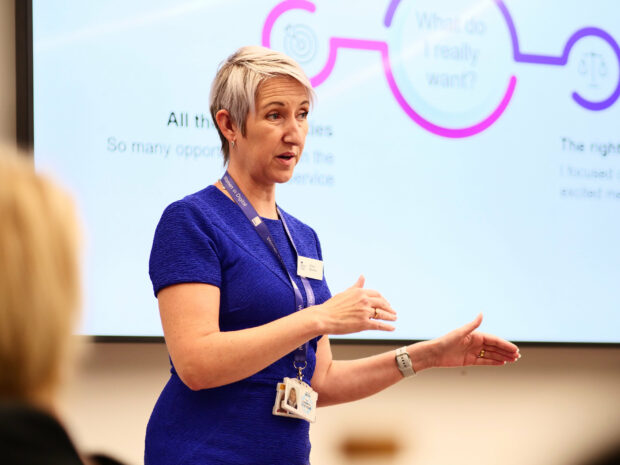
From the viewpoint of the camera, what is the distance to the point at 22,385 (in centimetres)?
67

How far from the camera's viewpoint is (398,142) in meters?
3.18

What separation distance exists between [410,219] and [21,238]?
2597 millimetres

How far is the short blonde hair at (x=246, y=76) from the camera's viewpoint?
186 centimetres

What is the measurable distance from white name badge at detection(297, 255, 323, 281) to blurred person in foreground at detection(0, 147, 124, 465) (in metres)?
1.20

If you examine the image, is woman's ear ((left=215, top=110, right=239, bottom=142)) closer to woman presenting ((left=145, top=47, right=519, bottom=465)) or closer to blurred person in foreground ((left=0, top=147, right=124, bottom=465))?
woman presenting ((left=145, top=47, right=519, bottom=465))

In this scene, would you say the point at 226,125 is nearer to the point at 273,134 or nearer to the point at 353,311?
the point at 273,134

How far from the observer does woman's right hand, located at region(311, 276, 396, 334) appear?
1665mm

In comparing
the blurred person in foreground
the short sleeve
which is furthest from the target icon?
the blurred person in foreground

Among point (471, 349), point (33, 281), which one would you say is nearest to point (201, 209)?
point (471, 349)

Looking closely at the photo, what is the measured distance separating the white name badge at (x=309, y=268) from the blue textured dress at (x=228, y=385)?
0.08m

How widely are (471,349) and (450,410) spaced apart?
1.31 metres

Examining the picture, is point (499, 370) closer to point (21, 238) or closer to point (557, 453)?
point (557, 453)

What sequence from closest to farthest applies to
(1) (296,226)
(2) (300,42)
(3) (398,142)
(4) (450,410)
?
1. (1) (296,226)
2. (2) (300,42)
3. (3) (398,142)
4. (4) (450,410)

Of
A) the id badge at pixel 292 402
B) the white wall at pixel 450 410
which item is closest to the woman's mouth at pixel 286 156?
the id badge at pixel 292 402
